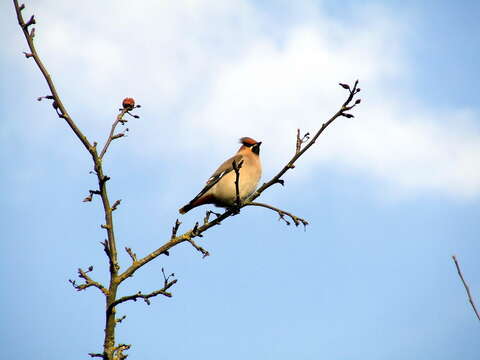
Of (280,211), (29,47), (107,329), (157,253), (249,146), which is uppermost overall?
(249,146)

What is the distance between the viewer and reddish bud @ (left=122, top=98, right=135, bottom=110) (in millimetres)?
4441

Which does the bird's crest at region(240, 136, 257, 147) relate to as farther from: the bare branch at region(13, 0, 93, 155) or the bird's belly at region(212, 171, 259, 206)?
the bare branch at region(13, 0, 93, 155)

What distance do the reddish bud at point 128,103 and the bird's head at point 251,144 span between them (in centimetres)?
382

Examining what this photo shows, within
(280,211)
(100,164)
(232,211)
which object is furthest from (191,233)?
(100,164)

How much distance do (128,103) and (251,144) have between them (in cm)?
413

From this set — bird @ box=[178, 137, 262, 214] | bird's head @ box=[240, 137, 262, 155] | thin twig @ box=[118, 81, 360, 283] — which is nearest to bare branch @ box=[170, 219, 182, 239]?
thin twig @ box=[118, 81, 360, 283]

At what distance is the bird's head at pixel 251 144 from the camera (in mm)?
8250

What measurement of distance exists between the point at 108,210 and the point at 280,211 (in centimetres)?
143

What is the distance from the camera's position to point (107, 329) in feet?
12.4

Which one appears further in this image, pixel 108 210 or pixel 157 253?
pixel 157 253

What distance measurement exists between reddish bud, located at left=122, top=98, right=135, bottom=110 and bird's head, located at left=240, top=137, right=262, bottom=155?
3.82 metres

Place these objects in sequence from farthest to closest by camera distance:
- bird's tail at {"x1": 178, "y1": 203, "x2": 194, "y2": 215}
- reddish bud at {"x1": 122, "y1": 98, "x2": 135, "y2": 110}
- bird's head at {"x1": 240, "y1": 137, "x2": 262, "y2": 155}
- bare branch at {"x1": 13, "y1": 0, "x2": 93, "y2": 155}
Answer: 1. bird's head at {"x1": 240, "y1": 137, "x2": 262, "y2": 155}
2. bird's tail at {"x1": 178, "y1": 203, "x2": 194, "y2": 215}
3. reddish bud at {"x1": 122, "y1": 98, "x2": 135, "y2": 110}
4. bare branch at {"x1": 13, "y1": 0, "x2": 93, "y2": 155}

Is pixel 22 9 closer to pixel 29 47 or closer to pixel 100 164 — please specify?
pixel 29 47

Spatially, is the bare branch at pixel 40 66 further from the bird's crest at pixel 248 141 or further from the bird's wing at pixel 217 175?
the bird's crest at pixel 248 141
